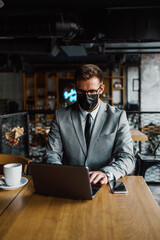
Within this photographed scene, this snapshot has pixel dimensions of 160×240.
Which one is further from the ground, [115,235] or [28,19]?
[28,19]

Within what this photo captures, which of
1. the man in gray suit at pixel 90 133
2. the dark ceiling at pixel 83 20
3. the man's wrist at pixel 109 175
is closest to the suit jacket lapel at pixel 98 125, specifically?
the man in gray suit at pixel 90 133

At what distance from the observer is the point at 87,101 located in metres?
1.73

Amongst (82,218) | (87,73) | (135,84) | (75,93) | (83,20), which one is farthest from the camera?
(135,84)

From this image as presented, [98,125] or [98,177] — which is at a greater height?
[98,125]

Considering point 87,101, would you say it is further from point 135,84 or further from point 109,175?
point 135,84

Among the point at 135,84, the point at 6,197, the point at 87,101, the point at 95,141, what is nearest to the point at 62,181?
the point at 6,197

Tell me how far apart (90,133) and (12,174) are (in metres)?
0.70

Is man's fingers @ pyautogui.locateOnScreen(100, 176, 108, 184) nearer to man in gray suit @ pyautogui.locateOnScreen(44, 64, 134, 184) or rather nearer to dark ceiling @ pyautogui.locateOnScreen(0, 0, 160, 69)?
man in gray suit @ pyautogui.locateOnScreen(44, 64, 134, 184)

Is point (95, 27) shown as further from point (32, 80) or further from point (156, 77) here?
point (32, 80)

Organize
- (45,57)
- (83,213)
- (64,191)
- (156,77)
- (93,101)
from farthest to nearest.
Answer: (45,57) → (156,77) → (93,101) → (64,191) → (83,213)

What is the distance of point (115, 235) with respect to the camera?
83cm

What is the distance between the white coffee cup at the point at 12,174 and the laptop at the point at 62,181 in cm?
13

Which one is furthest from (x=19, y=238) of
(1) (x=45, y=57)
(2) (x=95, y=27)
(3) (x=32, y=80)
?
(3) (x=32, y=80)

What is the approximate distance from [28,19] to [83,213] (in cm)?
381
